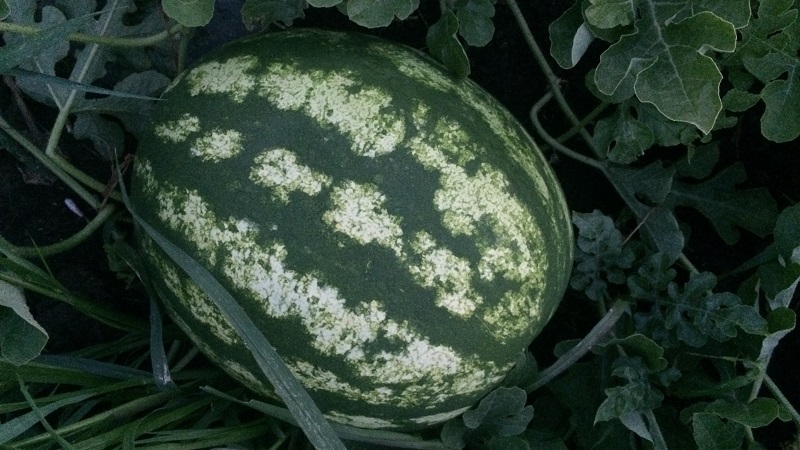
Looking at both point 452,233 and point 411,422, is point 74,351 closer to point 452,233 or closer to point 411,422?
point 411,422

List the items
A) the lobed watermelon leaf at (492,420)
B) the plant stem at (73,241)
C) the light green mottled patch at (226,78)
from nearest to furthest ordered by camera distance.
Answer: the light green mottled patch at (226,78)
the lobed watermelon leaf at (492,420)
the plant stem at (73,241)

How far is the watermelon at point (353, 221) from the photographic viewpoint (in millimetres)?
1248

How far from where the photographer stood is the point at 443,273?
1260mm

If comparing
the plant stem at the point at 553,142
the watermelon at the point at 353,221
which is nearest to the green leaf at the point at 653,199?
the plant stem at the point at 553,142

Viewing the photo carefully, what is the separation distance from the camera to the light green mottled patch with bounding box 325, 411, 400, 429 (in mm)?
1399

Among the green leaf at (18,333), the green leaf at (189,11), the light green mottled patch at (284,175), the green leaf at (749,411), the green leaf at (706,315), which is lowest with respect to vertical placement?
the green leaf at (749,411)

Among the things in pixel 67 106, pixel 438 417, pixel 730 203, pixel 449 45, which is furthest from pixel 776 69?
pixel 67 106

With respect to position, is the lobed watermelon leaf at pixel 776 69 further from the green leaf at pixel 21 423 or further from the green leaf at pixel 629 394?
the green leaf at pixel 21 423

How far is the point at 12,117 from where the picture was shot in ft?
5.61

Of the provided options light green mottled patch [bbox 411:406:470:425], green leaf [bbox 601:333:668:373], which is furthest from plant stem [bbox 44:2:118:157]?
green leaf [bbox 601:333:668:373]

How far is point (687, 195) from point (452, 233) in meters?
0.70

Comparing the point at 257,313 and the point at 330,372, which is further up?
the point at 257,313

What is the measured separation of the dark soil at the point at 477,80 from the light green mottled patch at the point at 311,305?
1.88 feet

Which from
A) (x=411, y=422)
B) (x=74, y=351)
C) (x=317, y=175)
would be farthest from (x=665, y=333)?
(x=74, y=351)
